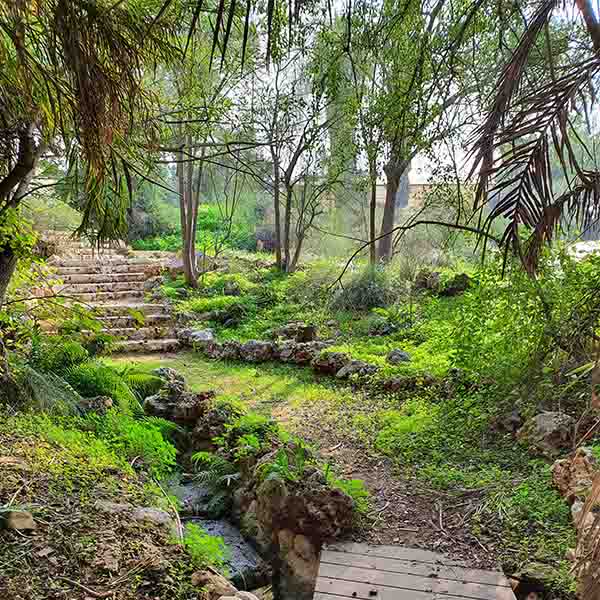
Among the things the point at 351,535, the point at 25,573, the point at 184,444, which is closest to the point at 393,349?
the point at 184,444

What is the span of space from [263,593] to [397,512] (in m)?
0.86

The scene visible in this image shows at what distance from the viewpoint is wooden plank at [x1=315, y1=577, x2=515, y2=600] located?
6.37ft

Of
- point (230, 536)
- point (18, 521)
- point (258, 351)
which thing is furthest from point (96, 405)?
point (258, 351)

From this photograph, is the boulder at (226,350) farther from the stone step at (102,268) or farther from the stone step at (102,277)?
the stone step at (102,268)

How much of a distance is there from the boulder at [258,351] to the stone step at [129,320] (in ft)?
5.28

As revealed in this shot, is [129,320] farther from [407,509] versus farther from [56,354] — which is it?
[407,509]

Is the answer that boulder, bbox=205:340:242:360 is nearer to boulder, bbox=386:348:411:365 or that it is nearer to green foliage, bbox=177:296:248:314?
green foliage, bbox=177:296:248:314

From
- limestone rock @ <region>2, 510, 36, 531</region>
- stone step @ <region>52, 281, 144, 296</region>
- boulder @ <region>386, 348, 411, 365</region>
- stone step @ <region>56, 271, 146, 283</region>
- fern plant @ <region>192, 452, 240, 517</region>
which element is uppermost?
stone step @ <region>56, 271, 146, 283</region>

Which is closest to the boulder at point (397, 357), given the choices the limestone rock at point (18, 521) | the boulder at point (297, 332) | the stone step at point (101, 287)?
the boulder at point (297, 332)

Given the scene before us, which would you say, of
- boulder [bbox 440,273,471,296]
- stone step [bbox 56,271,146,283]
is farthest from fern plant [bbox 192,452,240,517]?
stone step [bbox 56,271,146,283]

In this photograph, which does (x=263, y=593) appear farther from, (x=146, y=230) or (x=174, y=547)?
(x=146, y=230)

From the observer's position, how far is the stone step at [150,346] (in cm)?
669

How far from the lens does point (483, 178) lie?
1.52 metres

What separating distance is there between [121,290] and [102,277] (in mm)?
538
